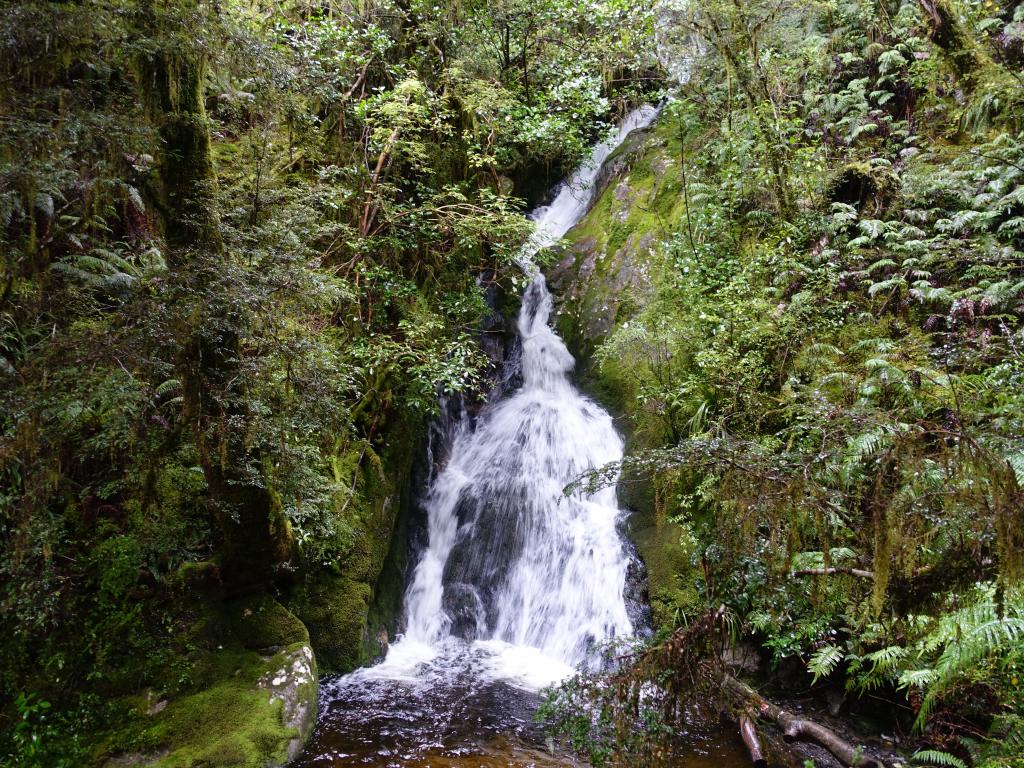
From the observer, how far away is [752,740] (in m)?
5.03

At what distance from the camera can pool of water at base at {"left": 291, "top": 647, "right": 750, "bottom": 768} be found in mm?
5012

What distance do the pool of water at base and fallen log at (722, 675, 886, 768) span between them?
426 mm

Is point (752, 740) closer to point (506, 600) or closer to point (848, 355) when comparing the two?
point (506, 600)

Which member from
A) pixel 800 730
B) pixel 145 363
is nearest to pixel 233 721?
pixel 145 363

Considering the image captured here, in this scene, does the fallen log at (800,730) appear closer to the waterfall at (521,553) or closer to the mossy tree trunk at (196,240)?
the waterfall at (521,553)

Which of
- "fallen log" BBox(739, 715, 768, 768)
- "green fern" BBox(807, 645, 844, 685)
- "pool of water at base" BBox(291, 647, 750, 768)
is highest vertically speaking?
"green fern" BBox(807, 645, 844, 685)

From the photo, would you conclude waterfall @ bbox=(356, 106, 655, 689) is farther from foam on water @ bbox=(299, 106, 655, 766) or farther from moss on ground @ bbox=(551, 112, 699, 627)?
moss on ground @ bbox=(551, 112, 699, 627)

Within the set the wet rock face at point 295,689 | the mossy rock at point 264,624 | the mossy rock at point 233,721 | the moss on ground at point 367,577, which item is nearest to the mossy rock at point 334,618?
the moss on ground at point 367,577

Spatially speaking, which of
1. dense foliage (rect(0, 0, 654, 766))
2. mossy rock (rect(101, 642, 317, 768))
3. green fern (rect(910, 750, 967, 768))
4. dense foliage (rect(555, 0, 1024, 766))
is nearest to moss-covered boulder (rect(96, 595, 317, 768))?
mossy rock (rect(101, 642, 317, 768))

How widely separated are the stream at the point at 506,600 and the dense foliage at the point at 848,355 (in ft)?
3.23

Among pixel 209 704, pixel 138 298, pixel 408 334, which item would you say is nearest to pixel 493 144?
pixel 408 334

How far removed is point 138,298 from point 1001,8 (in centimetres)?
1325

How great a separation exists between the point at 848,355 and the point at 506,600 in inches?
221

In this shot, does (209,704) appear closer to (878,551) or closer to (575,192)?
(878,551)
